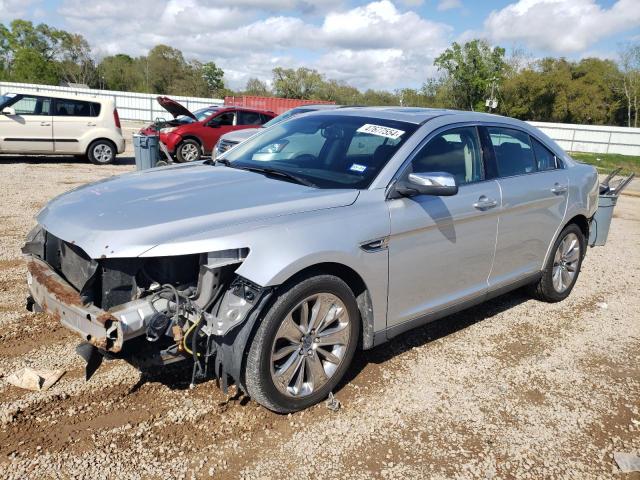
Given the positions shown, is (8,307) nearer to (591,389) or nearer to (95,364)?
(95,364)

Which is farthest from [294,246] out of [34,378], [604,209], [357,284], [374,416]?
[604,209]

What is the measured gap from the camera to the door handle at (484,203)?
13.1 feet

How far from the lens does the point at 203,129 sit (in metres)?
14.9

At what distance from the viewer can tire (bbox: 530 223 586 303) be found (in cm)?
518

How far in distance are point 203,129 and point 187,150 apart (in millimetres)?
730

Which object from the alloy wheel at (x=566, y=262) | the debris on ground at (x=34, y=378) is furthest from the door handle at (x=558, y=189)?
the debris on ground at (x=34, y=378)

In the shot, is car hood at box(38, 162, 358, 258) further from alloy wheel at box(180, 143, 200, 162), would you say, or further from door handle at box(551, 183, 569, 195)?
alloy wheel at box(180, 143, 200, 162)

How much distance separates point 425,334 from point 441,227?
1205 millimetres

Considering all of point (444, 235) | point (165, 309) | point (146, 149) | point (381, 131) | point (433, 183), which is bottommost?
point (165, 309)

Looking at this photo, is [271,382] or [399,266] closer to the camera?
[271,382]

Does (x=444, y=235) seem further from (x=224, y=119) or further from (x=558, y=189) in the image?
(x=224, y=119)

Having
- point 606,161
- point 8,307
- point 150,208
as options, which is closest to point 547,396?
point 150,208

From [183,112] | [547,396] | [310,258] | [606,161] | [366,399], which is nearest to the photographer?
[310,258]

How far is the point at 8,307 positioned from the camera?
4.44m
